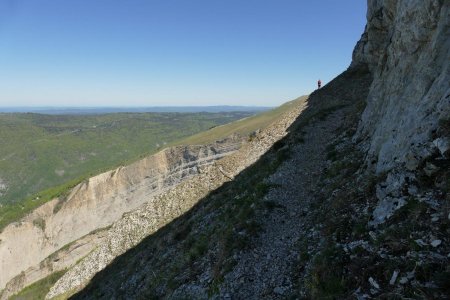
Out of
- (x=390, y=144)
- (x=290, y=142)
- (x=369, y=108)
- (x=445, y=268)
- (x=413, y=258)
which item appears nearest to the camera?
(x=445, y=268)

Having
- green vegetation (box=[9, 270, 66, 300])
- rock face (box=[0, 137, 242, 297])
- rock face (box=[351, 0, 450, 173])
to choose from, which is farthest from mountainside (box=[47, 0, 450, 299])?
rock face (box=[0, 137, 242, 297])

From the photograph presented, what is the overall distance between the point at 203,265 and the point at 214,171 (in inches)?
781

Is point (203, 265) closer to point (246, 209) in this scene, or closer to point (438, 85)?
point (246, 209)

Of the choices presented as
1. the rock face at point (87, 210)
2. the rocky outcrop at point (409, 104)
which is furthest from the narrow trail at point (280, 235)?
the rock face at point (87, 210)

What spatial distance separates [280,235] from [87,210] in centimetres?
7147

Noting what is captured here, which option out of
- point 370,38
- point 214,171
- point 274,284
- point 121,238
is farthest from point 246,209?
point 370,38

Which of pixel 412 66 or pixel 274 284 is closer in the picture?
pixel 274 284

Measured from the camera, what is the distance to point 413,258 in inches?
399

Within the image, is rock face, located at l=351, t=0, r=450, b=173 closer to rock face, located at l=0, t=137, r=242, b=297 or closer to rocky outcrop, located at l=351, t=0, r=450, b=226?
rocky outcrop, located at l=351, t=0, r=450, b=226

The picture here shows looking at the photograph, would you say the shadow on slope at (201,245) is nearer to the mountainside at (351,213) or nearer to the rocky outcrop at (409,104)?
the mountainside at (351,213)

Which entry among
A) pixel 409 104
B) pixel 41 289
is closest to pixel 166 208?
pixel 409 104

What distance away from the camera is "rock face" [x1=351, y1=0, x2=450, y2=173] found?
560 inches

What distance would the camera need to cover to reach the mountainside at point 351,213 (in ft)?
35.8

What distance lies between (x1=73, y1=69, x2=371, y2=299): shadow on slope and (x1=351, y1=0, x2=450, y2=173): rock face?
6105 millimetres
